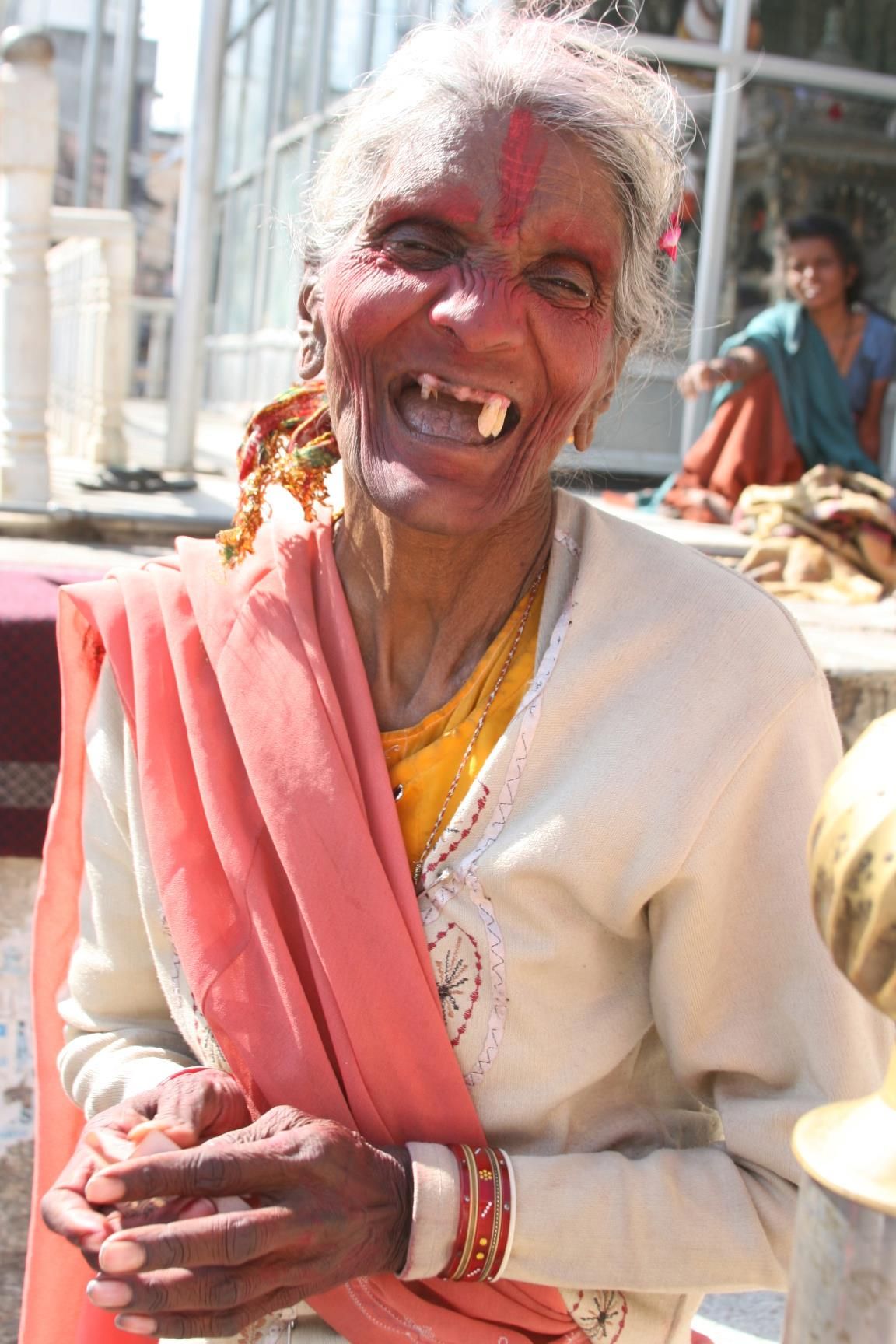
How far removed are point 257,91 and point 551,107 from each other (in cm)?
1334

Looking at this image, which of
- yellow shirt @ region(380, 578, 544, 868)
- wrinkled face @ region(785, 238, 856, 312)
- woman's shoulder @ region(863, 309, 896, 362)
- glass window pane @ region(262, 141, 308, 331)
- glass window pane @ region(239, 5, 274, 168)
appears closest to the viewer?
yellow shirt @ region(380, 578, 544, 868)

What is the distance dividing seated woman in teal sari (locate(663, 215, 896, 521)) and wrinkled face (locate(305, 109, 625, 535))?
19.3 ft

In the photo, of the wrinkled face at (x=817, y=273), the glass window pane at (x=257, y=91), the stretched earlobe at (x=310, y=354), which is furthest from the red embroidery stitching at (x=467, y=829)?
the glass window pane at (x=257, y=91)

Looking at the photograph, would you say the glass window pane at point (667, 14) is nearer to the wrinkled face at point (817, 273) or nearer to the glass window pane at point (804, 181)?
the glass window pane at point (804, 181)

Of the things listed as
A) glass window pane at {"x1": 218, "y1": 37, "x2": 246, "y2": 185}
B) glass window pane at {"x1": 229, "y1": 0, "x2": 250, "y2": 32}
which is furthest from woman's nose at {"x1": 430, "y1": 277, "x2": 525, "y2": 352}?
glass window pane at {"x1": 229, "y1": 0, "x2": 250, "y2": 32}

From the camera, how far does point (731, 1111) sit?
1.44 metres

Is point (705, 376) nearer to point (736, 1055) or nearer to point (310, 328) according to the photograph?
point (310, 328)

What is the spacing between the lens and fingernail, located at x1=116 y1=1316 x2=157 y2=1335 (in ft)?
4.15

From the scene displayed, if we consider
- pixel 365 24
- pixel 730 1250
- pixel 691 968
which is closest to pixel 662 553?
pixel 691 968

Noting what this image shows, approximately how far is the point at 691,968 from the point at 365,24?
9463 millimetres

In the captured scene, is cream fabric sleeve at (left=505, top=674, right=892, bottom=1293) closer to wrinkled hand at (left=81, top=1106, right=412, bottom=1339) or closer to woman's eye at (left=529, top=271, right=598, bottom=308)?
wrinkled hand at (left=81, top=1106, right=412, bottom=1339)

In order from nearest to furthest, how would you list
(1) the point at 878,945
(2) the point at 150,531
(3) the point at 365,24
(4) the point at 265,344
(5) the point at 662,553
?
(1) the point at 878,945
(5) the point at 662,553
(2) the point at 150,531
(3) the point at 365,24
(4) the point at 265,344

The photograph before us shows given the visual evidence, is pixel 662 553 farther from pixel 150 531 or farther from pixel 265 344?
pixel 265 344

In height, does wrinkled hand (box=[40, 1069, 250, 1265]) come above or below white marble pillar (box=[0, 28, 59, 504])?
below
